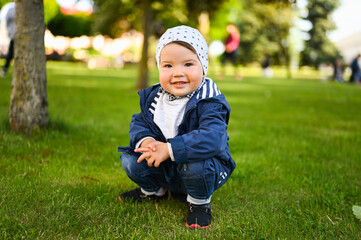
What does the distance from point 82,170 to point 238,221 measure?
1.54m

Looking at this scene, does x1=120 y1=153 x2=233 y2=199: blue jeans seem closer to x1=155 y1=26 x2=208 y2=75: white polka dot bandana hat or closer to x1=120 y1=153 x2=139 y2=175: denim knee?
x1=120 y1=153 x2=139 y2=175: denim knee

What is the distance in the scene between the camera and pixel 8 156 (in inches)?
125

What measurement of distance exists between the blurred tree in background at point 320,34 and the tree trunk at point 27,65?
4413 centimetres

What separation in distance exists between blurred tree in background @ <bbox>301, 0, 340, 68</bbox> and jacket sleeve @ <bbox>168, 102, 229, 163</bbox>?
148 feet

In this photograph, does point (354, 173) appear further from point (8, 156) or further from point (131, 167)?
point (8, 156)

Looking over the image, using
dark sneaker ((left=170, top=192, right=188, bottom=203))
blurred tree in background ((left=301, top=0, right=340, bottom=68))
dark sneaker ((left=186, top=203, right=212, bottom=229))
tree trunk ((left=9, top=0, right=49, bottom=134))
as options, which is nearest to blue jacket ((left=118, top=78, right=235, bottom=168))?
dark sneaker ((left=186, top=203, right=212, bottom=229))

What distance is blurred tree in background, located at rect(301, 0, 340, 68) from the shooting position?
42500 mm

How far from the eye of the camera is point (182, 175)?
2.12 meters

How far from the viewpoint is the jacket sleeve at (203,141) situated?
2.01 meters

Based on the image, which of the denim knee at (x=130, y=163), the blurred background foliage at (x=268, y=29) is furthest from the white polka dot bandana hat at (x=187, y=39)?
the blurred background foliage at (x=268, y=29)

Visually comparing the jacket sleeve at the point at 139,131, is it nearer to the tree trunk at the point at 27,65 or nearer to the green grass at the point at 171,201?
the green grass at the point at 171,201

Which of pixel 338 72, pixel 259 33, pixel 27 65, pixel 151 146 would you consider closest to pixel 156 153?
pixel 151 146

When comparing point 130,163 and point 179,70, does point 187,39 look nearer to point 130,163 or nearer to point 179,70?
point 179,70

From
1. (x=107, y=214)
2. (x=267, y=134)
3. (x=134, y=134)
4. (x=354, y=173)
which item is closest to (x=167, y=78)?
(x=134, y=134)
